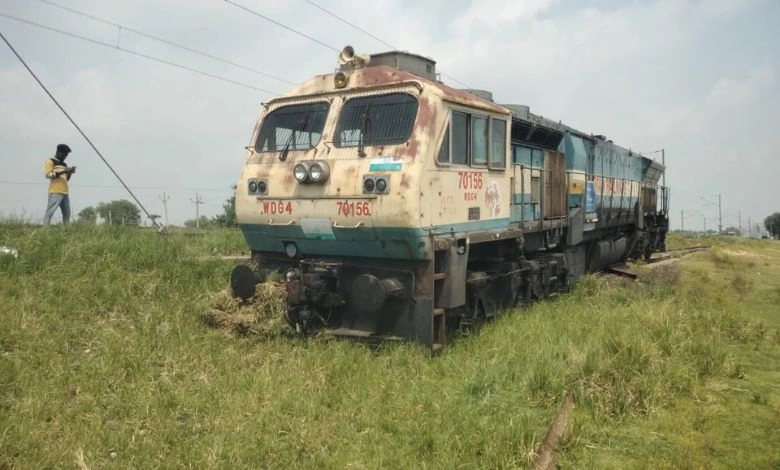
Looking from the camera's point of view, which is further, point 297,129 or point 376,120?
point 297,129

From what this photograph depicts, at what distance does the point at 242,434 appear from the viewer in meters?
4.41

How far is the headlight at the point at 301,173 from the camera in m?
6.90

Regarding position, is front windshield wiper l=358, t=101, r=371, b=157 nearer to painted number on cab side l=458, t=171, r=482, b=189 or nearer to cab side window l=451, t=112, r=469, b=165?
cab side window l=451, t=112, r=469, b=165

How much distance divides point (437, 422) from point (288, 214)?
11.3 feet

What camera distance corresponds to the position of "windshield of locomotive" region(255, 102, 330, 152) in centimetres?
742

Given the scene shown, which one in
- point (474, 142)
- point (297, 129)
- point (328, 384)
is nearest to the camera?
point (328, 384)

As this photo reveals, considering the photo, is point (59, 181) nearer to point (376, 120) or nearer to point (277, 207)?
point (277, 207)

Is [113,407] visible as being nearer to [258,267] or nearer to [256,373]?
[256,373]

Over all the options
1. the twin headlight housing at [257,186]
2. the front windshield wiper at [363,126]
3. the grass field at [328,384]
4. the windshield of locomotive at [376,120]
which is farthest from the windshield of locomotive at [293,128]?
the grass field at [328,384]

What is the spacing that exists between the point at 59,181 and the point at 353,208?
244 inches

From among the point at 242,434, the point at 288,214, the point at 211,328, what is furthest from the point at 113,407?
the point at 288,214

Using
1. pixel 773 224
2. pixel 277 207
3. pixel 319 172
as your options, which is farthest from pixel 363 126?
pixel 773 224

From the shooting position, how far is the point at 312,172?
269 inches

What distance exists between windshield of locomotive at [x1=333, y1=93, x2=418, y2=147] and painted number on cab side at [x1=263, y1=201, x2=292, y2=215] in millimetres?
926
